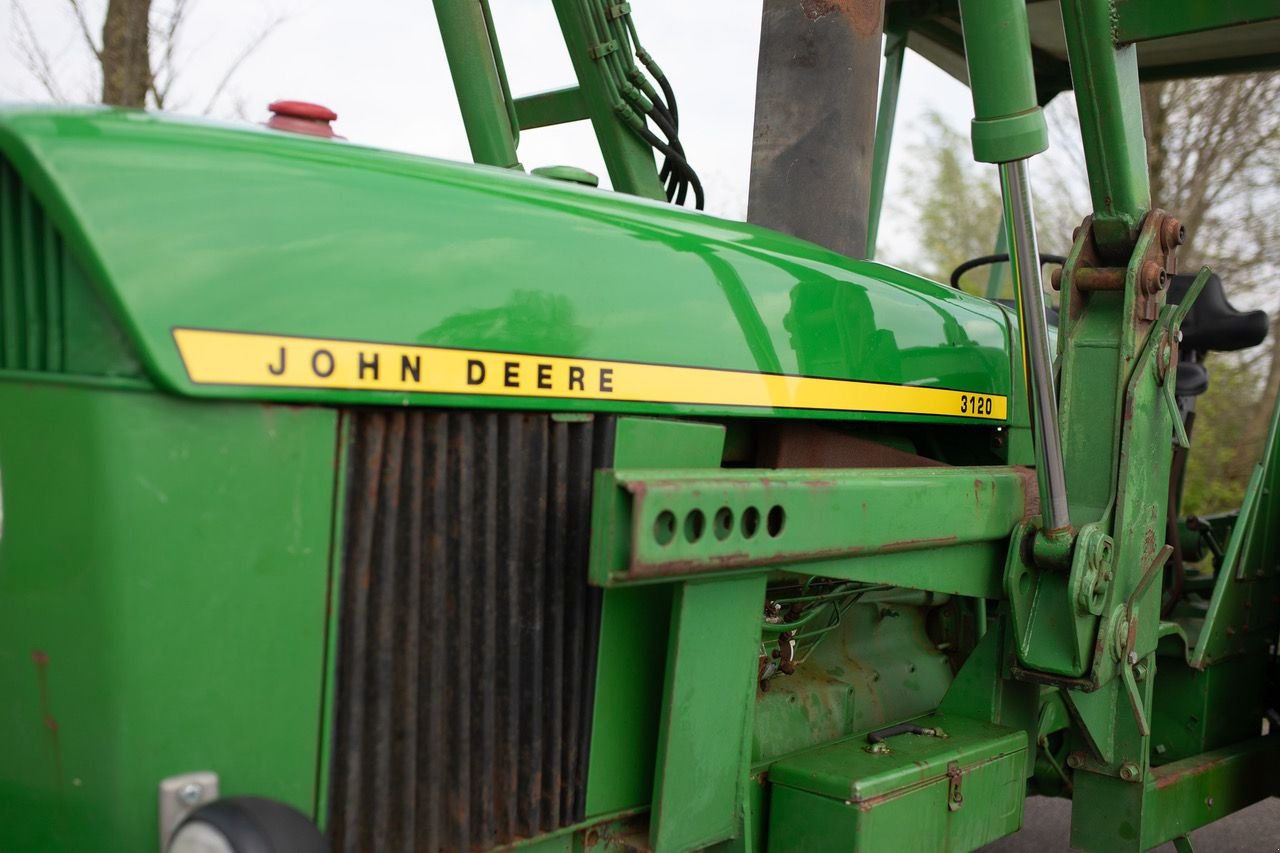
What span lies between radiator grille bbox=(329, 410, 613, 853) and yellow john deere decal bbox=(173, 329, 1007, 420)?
0.05 metres

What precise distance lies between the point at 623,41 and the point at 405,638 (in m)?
1.81

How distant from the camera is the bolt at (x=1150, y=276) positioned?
8.64ft

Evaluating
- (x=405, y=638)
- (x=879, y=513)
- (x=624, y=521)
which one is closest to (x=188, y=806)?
(x=405, y=638)

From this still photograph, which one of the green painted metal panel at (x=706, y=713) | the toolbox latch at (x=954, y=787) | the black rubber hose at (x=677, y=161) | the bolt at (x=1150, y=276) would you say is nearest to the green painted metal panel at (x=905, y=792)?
the toolbox latch at (x=954, y=787)

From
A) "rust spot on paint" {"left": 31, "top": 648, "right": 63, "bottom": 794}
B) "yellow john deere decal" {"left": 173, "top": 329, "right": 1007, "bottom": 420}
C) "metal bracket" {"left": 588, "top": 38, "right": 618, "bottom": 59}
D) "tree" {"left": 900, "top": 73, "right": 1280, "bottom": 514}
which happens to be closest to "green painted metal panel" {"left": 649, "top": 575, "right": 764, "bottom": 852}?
"yellow john deere decal" {"left": 173, "top": 329, "right": 1007, "bottom": 420}

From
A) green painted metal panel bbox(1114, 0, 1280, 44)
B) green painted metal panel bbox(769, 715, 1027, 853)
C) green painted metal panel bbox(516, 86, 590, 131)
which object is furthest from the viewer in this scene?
green painted metal panel bbox(516, 86, 590, 131)

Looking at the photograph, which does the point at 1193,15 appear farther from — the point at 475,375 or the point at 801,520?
the point at 475,375

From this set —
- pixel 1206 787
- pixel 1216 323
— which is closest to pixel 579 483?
pixel 1206 787

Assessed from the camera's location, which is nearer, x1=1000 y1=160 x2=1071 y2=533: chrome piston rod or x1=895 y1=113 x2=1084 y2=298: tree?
x1=1000 y1=160 x2=1071 y2=533: chrome piston rod

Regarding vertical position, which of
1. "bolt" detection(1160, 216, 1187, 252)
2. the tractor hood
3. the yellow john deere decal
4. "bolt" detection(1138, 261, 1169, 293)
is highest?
"bolt" detection(1160, 216, 1187, 252)

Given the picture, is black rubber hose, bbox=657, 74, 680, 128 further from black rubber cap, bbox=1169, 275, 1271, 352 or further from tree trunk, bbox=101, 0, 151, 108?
tree trunk, bbox=101, 0, 151, 108

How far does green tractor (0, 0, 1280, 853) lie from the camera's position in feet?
4.81

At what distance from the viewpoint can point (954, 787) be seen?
7.80 feet

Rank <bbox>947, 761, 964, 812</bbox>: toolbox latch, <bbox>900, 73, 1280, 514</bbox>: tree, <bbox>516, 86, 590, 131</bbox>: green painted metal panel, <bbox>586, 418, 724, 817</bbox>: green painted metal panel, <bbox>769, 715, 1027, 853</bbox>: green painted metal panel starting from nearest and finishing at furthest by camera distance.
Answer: <bbox>586, 418, 724, 817</bbox>: green painted metal panel < <bbox>769, 715, 1027, 853</bbox>: green painted metal panel < <bbox>947, 761, 964, 812</bbox>: toolbox latch < <bbox>516, 86, 590, 131</bbox>: green painted metal panel < <bbox>900, 73, 1280, 514</bbox>: tree
